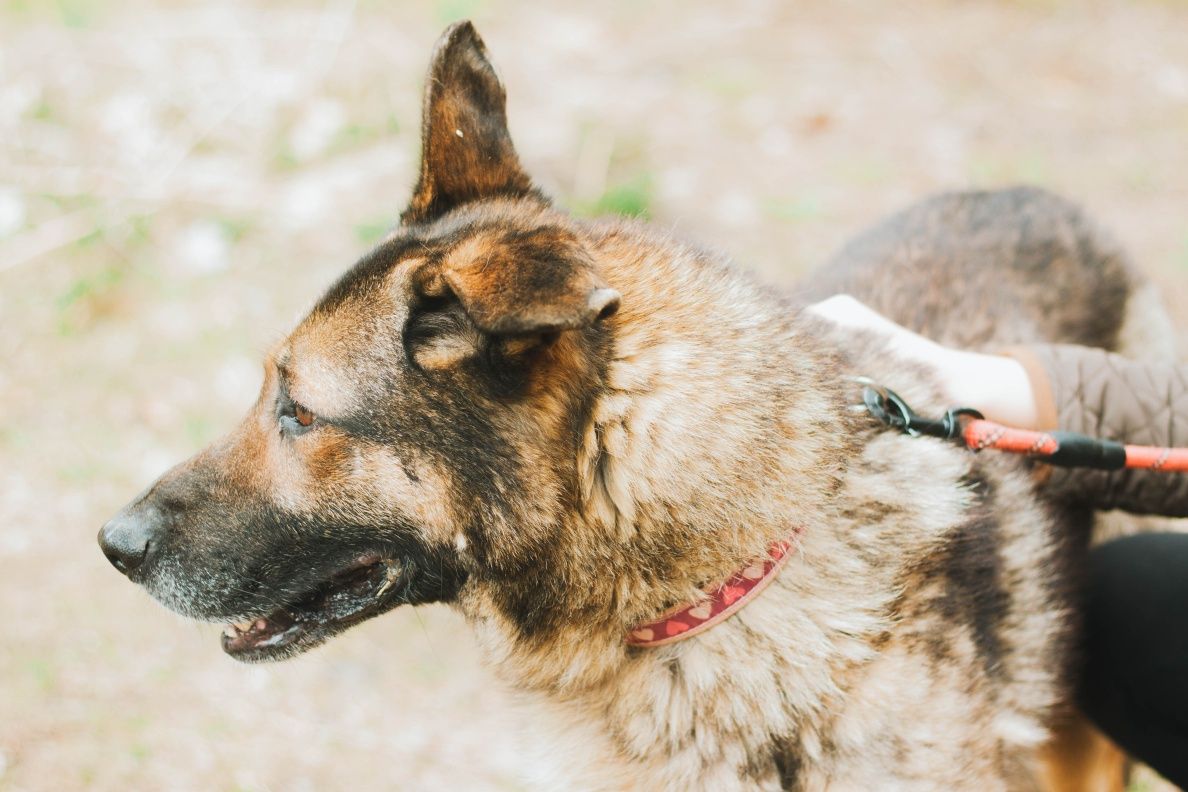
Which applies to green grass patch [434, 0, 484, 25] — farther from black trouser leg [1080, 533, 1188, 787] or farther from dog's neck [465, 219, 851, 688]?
black trouser leg [1080, 533, 1188, 787]

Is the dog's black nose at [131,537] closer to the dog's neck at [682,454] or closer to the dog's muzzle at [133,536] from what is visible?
the dog's muzzle at [133,536]

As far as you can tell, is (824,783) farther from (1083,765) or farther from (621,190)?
(621,190)

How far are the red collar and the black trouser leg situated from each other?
1.13 meters

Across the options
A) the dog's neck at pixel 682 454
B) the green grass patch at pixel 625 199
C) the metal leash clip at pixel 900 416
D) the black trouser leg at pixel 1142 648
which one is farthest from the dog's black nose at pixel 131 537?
the green grass patch at pixel 625 199

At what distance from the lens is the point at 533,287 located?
5.61 feet

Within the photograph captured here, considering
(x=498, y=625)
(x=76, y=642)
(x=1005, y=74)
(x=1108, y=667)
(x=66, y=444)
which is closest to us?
(x=498, y=625)

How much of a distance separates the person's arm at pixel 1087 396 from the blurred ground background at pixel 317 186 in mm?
1868

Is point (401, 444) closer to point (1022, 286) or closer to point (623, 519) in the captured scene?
point (623, 519)

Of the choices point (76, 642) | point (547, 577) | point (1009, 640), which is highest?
point (547, 577)

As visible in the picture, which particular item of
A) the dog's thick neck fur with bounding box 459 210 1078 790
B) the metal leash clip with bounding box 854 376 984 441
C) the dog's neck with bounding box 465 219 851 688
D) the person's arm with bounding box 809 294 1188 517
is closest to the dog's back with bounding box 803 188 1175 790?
the person's arm with bounding box 809 294 1188 517

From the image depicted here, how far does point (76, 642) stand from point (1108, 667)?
3650 mm

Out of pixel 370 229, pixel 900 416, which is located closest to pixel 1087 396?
pixel 900 416

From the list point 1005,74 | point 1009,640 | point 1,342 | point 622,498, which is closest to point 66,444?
point 1,342

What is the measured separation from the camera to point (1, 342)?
5.66m
